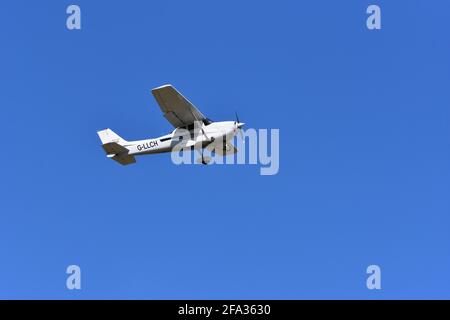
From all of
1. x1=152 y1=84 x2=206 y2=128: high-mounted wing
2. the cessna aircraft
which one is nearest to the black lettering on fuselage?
the cessna aircraft

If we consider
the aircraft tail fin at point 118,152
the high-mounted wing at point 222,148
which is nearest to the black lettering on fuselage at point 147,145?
the aircraft tail fin at point 118,152

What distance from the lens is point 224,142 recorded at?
2994 cm

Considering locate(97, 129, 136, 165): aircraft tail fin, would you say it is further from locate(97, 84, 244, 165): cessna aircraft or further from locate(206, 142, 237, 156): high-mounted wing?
locate(206, 142, 237, 156): high-mounted wing

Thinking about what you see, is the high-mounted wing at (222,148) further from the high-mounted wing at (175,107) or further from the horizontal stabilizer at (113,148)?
the horizontal stabilizer at (113,148)

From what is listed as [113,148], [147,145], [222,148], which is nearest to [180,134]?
[147,145]

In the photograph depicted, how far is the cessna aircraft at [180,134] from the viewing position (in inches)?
1129

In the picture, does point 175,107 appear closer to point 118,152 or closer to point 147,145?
point 147,145

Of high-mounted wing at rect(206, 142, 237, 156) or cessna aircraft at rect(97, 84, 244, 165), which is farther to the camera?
high-mounted wing at rect(206, 142, 237, 156)

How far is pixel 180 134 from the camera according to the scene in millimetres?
29922

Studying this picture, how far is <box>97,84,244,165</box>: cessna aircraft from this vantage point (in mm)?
28672

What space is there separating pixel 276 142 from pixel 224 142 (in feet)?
7.27
